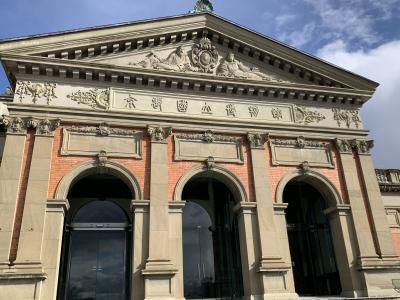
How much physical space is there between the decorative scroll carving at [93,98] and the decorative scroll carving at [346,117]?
978 centimetres

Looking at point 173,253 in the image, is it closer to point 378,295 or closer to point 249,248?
point 249,248

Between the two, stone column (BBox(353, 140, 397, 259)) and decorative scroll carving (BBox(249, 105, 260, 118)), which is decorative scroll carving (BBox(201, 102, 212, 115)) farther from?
stone column (BBox(353, 140, 397, 259))

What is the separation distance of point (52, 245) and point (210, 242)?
648cm

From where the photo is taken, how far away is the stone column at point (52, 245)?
11.8m

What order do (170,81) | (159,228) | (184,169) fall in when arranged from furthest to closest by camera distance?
(170,81)
(184,169)
(159,228)

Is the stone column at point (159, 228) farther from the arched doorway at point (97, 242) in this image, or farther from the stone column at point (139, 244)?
the arched doorway at point (97, 242)

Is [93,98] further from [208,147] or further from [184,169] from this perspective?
[208,147]

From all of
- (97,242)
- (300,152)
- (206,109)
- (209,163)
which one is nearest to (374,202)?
(300,152)

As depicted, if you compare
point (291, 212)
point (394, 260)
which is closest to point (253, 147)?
point (291, 212)

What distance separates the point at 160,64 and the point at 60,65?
Answer: 12.4ft

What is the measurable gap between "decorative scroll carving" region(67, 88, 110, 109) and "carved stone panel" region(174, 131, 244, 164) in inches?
115

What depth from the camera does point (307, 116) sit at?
671 inches

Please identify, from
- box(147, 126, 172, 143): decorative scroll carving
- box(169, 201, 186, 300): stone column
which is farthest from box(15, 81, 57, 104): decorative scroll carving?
box(169, 201, 186, 300): stone column

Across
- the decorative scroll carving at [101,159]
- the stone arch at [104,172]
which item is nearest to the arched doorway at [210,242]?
the stone arch at [104,172]
